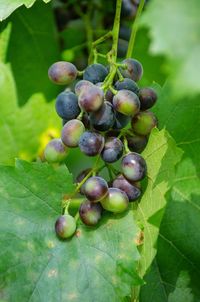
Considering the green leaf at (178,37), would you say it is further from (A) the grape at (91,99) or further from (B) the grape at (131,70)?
(B) the grape at (131,70)

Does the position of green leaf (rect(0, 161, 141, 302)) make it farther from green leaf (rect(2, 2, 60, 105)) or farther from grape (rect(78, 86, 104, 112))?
green leaf (rect(2, 2, 60, 105))

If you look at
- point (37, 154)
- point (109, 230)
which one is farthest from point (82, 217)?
point (37, 154)

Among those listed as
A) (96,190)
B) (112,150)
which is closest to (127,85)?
(112,150)

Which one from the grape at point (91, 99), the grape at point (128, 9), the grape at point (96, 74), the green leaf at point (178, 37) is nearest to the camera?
the green leaf at point (178, 37)

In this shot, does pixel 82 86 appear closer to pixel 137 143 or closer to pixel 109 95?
pixel 109 95

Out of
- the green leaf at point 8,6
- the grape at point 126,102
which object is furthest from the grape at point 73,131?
the green leaf at point 8,6

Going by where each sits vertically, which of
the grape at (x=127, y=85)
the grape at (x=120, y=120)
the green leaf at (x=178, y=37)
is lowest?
the grape at (x=120, y=120)
